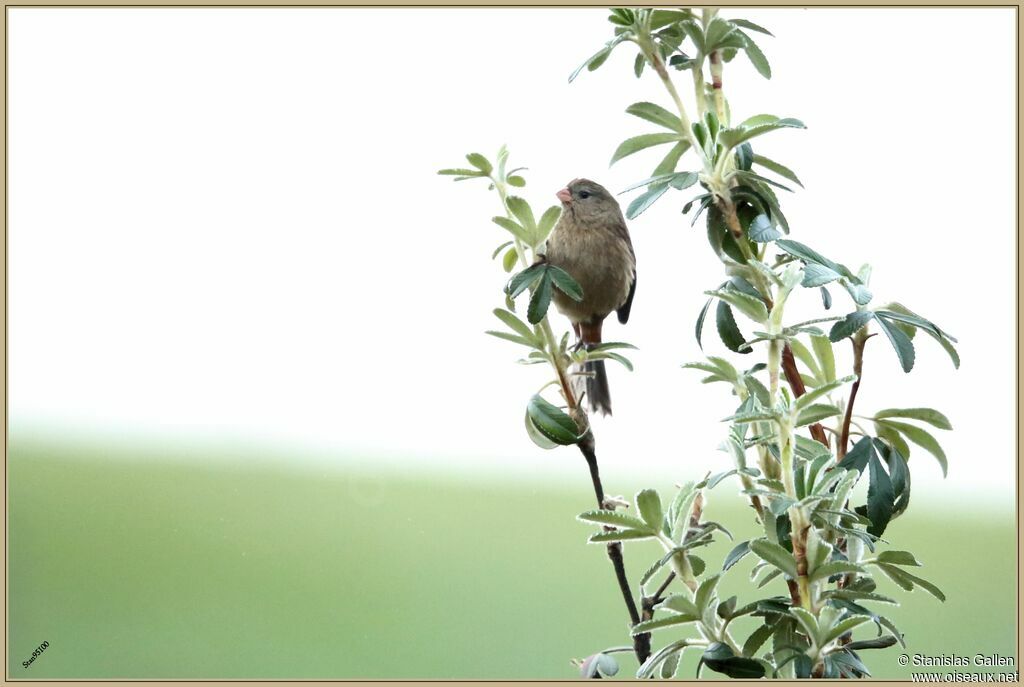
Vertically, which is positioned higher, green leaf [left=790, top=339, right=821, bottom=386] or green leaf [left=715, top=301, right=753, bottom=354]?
green leaf [left=715, top=301, right=753, bottom=354]

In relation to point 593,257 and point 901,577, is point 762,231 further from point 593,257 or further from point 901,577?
point 593,257

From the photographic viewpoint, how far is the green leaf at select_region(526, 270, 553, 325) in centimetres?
99

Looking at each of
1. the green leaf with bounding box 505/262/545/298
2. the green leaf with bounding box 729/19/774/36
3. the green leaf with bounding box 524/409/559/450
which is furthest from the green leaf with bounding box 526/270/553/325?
the green leaf with bounding box 729/19/774/36

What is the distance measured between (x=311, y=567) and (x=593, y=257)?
162 cm

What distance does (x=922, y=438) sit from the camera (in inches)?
39.6

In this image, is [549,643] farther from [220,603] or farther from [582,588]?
[220,603]

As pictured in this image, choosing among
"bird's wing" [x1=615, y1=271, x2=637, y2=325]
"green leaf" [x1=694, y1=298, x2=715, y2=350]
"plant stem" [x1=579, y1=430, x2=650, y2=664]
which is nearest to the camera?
"plant stem" [x1=579, y1=430, x2=650, y2=664]

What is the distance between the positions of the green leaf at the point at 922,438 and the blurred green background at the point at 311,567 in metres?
0.91

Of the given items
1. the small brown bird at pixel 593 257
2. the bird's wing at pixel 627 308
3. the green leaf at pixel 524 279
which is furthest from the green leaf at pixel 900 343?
the bird's wing at pixel 627 308

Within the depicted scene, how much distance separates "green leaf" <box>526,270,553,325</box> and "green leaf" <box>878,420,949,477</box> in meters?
0.36

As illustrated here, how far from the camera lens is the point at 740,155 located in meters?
1.01

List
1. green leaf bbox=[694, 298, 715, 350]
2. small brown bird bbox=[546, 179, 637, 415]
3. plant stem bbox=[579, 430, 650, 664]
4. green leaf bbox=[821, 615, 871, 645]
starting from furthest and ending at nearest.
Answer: small brown bird bbox=[546, 179, 637, 415] → green leaf bbox=[694, 298, 715, 350] → plant stem bbox=[579, 430, 650, 664] → green leaf bbox=[821, 615, 871, 645]

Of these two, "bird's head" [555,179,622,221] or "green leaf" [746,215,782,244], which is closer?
"green leaf" [746,215,782,244]

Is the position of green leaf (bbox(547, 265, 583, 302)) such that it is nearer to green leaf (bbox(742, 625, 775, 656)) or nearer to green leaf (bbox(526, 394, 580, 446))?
green leaf (bbox(526, 394, 580, 446))
